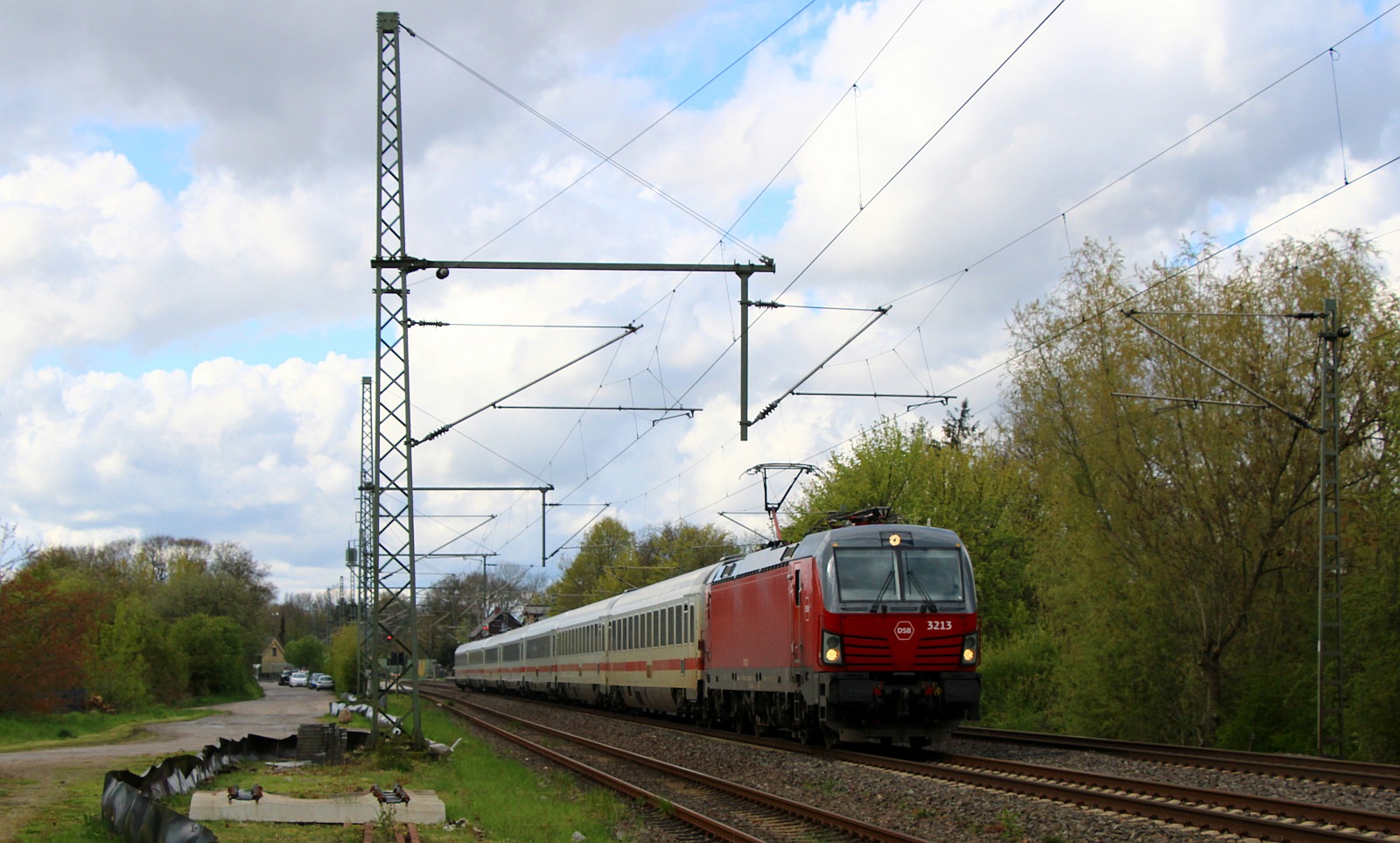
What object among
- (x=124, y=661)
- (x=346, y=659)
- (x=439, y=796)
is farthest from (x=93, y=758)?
(x=346, y=659)

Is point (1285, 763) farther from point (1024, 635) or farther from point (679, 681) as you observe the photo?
point (1024, 635)

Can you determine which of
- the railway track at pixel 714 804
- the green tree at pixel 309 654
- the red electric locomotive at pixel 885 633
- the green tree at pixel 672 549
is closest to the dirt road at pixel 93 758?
the railway track at pixel 714 804

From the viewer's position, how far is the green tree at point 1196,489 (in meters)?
24.3

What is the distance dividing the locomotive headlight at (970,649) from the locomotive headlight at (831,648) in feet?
6.24

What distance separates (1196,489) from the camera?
25891mm

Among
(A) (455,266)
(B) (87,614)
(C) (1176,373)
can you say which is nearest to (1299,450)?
(C) (1176,373)

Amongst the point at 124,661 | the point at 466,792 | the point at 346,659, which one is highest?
the point at 124,661

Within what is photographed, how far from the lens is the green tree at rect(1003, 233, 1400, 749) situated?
24312 mm

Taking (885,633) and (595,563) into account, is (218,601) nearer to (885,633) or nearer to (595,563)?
(595,563)

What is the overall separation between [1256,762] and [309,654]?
364 ft

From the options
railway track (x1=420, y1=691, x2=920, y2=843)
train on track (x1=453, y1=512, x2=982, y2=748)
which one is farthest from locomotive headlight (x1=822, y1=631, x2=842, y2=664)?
railway track (x1=420, y1=691, x2=920, y2=843)

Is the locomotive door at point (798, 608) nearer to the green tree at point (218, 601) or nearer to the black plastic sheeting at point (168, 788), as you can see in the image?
the black plastic sheeting at point (168, 788)

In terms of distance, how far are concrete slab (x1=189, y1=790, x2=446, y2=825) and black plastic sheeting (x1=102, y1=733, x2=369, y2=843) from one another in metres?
0.61

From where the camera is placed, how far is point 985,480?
42.9 metres
